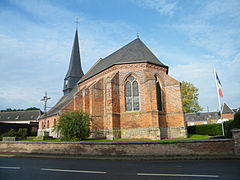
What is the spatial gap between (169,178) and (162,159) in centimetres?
506

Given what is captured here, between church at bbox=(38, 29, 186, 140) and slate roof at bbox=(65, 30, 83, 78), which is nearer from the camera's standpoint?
church at bbox=(38, 29, 186, 140)

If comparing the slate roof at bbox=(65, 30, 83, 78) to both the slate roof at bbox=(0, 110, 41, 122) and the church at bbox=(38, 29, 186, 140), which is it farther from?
the slate roof at bbox=(0, 110, 41, 122)

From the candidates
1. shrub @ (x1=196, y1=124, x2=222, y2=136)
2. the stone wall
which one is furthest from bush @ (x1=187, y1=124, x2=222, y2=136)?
the stone wall

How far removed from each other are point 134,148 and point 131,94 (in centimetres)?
988

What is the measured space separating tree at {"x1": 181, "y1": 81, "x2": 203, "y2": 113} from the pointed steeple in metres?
22.1

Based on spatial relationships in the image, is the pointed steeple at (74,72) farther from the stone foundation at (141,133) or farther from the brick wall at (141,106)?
the stone foundation at (141,133)

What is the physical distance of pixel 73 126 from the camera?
634 inches

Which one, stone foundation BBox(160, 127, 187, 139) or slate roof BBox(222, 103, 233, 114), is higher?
slate roof BBox(222, 103, 233, 114)

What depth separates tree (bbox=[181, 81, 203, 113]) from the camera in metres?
38.4

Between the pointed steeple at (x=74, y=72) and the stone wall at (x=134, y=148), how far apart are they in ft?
72.6

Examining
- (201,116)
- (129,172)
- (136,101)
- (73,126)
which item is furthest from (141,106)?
(201,116)

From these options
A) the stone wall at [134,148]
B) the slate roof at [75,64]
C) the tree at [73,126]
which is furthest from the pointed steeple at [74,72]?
the stone wall at [134,148]

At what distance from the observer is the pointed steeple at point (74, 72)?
3659 cm

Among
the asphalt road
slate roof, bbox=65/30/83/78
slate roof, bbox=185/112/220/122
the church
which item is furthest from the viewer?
slate roof, bbox=185/112/220/122
